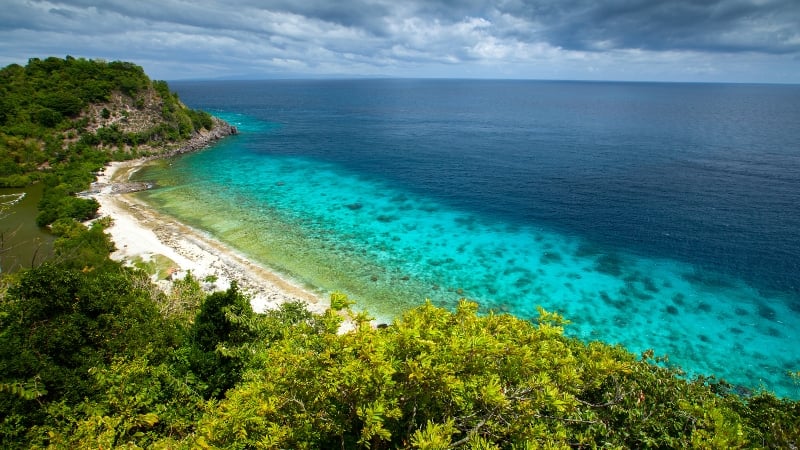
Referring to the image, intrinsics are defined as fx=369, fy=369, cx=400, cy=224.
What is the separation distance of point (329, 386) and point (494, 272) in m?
31.7

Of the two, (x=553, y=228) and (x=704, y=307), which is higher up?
(x=553, y=228)

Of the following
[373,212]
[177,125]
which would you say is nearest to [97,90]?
[177,125]

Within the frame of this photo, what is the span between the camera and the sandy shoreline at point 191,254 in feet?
110

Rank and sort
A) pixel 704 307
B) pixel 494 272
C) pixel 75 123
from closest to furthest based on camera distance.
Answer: pixel 704 307
pixel 494 272
pixel 75 123

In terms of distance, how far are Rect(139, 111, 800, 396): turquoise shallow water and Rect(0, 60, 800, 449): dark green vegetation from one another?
14032mm

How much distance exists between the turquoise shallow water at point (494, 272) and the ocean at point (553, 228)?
18 cm

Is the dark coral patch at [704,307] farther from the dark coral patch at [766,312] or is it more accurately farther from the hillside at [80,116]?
the hillside at [80,116]

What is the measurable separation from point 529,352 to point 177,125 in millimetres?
99287

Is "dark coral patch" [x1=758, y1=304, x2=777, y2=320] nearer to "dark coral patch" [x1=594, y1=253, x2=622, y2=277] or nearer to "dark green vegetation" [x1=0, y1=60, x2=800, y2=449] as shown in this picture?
"dark coral patch" [x1=594, y1=253, x2=622, y2=277]

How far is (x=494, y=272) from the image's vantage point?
1523 inches

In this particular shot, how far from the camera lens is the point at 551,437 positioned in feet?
31.2

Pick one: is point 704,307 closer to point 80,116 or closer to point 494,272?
point 494,272

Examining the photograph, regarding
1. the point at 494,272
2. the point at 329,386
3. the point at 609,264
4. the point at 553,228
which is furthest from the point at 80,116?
the point at 609,264

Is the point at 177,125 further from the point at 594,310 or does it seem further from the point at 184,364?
the point at 594,310
